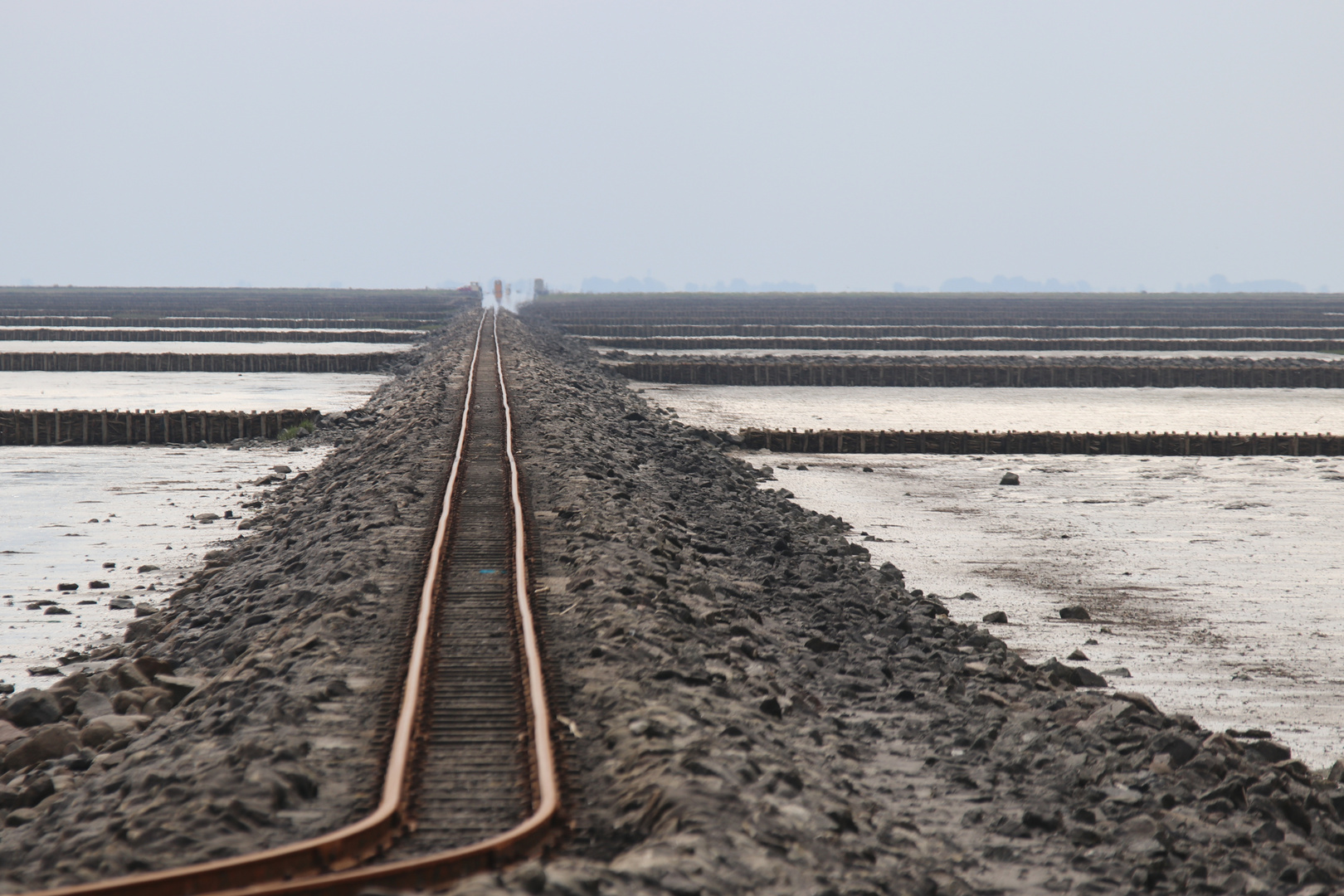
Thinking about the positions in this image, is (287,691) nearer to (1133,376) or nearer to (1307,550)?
(1307,550)

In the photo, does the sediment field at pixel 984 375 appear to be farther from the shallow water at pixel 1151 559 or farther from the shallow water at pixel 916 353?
the shallow water at pixel 1151 559

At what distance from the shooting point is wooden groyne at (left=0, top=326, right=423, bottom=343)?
77125 millimetres

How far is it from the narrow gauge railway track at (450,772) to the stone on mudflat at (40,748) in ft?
9.10

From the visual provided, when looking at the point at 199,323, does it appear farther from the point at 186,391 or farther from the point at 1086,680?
the point at 1086,680

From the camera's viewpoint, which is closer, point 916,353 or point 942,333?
point 916,353

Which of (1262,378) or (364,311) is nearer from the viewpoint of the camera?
(1262,378)

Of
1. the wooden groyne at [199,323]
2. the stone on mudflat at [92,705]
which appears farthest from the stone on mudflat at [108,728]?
the wooden groyne at [199,323]

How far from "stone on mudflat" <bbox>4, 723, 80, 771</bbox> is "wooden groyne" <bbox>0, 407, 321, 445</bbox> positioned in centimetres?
2402

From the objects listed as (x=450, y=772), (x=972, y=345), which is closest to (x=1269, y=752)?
(x=450, y=772)

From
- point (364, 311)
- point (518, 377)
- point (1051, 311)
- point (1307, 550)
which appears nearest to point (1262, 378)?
point (518, 377)

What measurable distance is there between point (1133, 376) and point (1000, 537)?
124 feet

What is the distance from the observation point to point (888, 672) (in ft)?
38.6

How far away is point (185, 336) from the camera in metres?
79.8

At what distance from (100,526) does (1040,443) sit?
72.4 ft
